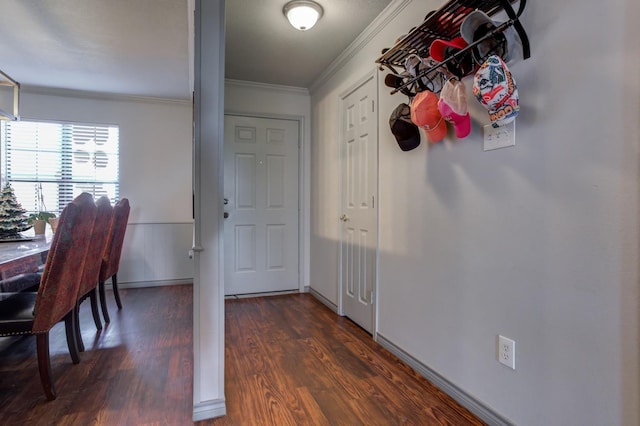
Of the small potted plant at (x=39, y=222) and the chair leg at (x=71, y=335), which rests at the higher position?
the small potted plant at (x=39, y=222)

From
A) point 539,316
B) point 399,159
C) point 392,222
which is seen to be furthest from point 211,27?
point 539,316

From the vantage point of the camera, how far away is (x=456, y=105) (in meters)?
1.45

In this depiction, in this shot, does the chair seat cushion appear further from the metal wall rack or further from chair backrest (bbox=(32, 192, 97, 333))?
the metal wall rack

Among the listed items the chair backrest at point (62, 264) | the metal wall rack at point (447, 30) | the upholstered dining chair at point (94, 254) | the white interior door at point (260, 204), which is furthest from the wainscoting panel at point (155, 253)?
the metal wall rack at point (447, 30)

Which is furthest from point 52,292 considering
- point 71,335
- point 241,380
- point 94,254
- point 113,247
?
point 113,247

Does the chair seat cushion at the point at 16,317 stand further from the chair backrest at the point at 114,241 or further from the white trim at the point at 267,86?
the white trim at the point at 267,86

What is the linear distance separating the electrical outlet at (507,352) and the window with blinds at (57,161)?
4116 mm

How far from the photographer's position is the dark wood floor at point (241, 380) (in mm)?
1527

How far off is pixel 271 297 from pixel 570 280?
2841mm

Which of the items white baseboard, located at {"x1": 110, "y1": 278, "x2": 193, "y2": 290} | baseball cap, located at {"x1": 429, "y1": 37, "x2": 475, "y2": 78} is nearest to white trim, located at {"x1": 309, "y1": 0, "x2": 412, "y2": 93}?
baseball cap, located at {"x1": 429, "y1": 37, "x2": 475, "y2": 78}

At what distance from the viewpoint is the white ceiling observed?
2.16 m

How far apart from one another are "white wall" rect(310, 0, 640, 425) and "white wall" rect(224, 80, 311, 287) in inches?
74.5

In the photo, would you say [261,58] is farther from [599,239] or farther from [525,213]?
[599,239]

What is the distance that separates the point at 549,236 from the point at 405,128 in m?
0.97
